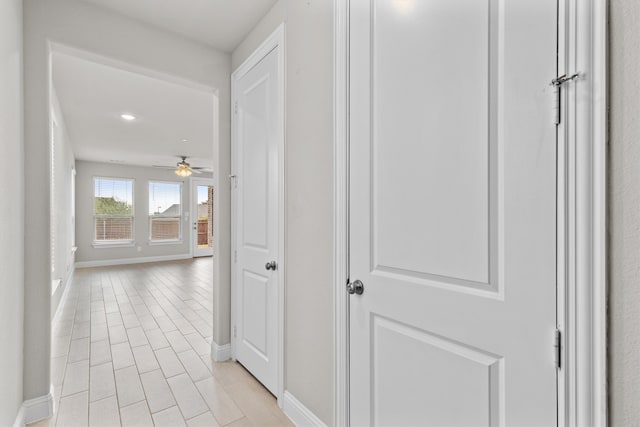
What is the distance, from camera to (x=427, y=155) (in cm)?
103

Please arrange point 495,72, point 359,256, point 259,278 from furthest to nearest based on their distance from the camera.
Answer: point 259,278
point 359,256
point 495,72

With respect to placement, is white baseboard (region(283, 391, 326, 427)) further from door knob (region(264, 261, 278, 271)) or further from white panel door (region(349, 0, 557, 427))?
door knob (region(264, 261, 278, 271))

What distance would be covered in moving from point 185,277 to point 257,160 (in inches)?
189

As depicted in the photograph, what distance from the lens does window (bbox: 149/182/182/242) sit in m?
8.17

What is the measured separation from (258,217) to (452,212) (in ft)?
4.72

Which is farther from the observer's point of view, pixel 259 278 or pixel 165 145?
pixel 165 145

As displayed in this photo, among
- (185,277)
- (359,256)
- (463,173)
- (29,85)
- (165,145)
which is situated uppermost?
(165,145)

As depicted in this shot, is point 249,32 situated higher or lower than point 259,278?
higher

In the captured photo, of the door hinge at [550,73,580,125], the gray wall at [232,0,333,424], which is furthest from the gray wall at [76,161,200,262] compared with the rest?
the door hinge at [550,73,580,125]

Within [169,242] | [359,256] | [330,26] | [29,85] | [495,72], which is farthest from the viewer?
[169,242]

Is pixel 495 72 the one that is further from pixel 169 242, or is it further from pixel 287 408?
pixel 169 242

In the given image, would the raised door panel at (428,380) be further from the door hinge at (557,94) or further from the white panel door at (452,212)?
the door hinge at (557,94)

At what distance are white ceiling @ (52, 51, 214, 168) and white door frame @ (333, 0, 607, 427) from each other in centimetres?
285

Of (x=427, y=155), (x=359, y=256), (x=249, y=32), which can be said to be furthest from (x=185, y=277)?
(x=427, y=155)
